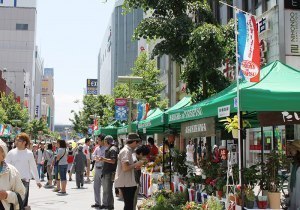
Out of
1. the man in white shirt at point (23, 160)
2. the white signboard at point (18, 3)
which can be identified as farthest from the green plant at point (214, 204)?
the white signboard at point (18, 3)

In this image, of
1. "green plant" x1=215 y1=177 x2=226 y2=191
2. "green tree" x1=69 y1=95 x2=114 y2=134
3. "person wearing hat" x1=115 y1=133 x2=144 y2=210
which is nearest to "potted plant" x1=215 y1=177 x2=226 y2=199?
"green plant" x1=215 y1=177 x2=226 y2=191

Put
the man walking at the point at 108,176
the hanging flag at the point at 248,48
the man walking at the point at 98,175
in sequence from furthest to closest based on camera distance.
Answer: the man walking at the point at 98,175 → the man walking at the point at 108,176 → the hanging flag at the point at 248,48

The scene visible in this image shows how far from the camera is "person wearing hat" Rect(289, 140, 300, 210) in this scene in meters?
6.55

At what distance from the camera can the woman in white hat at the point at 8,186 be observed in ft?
15.5

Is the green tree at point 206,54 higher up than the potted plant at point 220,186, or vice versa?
the green tree at point 206,54

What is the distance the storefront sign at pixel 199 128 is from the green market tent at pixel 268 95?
Result: 22cm

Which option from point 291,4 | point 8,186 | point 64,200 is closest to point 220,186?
point 8,186

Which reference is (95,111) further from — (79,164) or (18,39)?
(18,39)

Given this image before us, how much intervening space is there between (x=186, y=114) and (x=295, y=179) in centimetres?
281

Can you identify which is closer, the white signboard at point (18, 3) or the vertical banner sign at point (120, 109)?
the vertical banner sign at point (120, 109)

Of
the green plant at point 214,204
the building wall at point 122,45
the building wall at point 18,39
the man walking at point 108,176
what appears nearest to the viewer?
the green plant at point 214,204

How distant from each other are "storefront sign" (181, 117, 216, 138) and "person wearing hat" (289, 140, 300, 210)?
1.58 metres

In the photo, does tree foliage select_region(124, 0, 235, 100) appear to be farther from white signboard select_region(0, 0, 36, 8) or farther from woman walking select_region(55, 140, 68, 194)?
white signboard select_region(0, 0, 36, 8)

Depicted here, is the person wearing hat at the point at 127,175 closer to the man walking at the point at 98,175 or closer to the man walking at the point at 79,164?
the man walking at the point at 98,175
